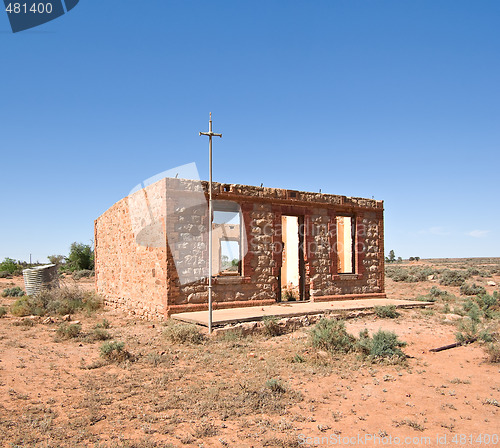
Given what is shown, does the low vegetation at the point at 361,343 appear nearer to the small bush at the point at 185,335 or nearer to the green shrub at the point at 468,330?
the green shrub at the point at 468,330

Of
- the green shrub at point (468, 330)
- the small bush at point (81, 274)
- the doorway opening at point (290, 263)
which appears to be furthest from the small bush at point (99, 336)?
the small bush at point (81, 274)

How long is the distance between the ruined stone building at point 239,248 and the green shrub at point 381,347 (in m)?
5.08

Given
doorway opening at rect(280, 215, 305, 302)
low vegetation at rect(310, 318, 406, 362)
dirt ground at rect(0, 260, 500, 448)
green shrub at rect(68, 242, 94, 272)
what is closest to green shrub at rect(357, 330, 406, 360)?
low vegetation at rect(310, 318, 406, 362)

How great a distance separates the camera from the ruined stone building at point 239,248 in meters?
11.7

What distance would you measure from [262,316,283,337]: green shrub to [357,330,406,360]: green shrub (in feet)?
8.18

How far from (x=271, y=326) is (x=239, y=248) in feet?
11.7

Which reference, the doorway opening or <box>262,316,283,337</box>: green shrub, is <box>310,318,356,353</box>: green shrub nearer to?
<box>262,316,283,337</box>: green shrub

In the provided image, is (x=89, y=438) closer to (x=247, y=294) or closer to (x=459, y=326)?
(x=247, y=294)

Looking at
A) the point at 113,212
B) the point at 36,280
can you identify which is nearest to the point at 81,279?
the point at 36,280

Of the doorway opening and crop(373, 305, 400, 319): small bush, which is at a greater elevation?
the doorway opening

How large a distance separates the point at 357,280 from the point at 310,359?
8.62 meters

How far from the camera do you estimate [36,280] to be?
17.6 meters

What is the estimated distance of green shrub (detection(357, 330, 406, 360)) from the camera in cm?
792

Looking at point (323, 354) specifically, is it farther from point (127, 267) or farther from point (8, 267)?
point (8, 267)
